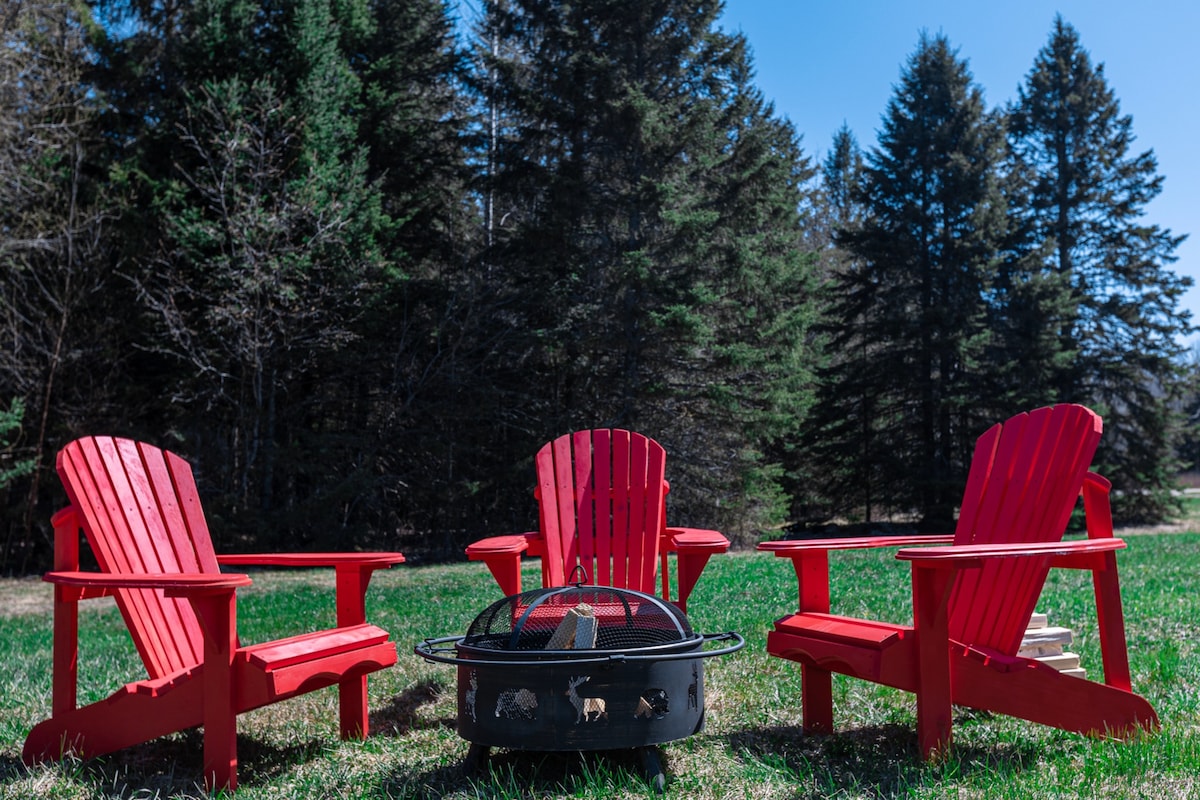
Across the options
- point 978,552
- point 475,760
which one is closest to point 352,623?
point 475,760

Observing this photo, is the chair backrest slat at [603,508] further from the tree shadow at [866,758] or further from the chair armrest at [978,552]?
the chair armrest at [978,552]

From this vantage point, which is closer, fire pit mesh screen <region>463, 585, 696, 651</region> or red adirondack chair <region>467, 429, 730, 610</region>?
fire pit mesh screen <region>463, 585, 696, 651</region>

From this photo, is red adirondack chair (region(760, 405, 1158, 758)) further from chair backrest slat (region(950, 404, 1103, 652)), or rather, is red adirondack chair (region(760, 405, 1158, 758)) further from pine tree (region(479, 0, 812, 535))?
pine tree (region(479, 0, 812, 535))

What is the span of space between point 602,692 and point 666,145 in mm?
11427

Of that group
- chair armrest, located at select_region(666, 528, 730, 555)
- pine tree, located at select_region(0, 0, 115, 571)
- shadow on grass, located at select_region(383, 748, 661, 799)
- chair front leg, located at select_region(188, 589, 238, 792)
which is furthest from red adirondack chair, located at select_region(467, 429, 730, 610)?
pine tree, located at select_region(0, 0, 115, 571)

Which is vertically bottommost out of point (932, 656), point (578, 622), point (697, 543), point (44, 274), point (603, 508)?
point (932, 656)

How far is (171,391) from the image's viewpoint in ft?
39.7

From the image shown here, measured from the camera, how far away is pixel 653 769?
7.76 feet

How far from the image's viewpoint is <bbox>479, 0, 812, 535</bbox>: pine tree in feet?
41.4

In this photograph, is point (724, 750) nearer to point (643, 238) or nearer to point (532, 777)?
point (532, 777)

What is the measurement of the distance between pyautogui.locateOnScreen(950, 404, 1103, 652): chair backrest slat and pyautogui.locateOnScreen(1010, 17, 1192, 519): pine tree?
48.0 ft

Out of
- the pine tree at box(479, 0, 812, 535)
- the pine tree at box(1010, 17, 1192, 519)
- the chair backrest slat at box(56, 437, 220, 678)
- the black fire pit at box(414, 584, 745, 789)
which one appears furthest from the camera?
the pine tree at box(1010, 17, 1192, 519)

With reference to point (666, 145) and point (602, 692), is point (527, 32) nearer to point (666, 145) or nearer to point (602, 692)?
point (666, 145)

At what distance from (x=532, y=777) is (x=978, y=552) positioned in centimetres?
132
